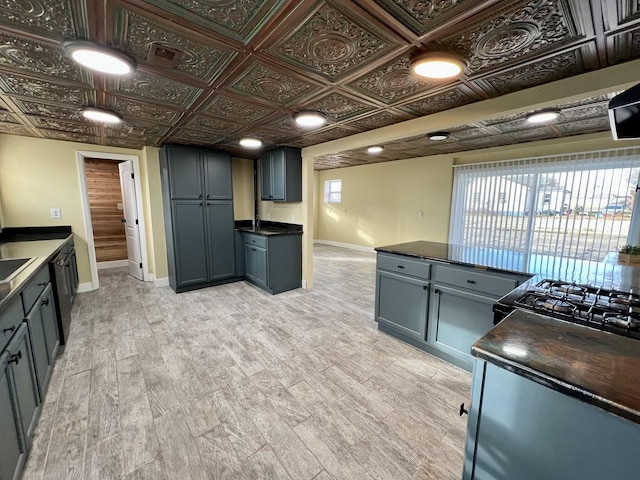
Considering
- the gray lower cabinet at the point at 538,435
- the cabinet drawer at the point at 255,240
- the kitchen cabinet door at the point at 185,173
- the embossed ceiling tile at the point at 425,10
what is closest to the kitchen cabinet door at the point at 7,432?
the gray lower cabinet at the point at 538,435

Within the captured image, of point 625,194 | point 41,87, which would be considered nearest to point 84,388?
point 41,87

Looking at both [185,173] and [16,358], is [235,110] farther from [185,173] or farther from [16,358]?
[16,358]

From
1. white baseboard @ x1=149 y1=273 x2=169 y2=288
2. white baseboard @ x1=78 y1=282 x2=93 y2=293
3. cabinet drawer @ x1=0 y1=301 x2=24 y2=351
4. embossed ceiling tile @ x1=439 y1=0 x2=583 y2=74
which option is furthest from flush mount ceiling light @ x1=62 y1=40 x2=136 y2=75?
white baseboard @ x1=78 y1=282 x2=93 y2=293

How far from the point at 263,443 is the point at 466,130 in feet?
13.1

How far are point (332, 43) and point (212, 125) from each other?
1968 mm

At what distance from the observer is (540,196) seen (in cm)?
424

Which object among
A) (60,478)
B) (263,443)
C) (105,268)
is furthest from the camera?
(105,268)

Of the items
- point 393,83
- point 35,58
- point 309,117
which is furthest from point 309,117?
point 35,58

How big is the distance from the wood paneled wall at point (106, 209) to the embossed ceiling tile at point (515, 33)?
6200 millimetres

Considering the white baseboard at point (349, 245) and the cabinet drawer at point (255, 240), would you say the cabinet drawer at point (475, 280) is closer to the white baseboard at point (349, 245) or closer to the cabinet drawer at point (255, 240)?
the cabinet drawer at point (255, 240)

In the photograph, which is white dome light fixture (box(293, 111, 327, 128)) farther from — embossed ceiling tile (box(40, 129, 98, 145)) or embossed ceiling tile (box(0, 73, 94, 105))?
embossed ceiling tile (box(40, 129, 98, 145))

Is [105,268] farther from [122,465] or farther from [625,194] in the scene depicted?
[625,194]

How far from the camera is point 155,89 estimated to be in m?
2.01

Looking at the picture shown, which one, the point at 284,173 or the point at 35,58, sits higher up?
the point at 35,58
